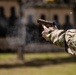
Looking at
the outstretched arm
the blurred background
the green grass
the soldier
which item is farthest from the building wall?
the soldier

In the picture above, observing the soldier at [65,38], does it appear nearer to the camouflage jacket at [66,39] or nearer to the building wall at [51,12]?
the camouflage jacket at [66,39]

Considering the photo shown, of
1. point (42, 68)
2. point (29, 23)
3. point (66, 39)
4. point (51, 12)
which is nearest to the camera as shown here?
point (66, 39)

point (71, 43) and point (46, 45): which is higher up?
point (71, 43)

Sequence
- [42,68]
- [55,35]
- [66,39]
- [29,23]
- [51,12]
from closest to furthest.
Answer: [66,39] < [55,35] < [42,68] < [29,23] < [51,12]

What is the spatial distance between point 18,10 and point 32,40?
5134 mm

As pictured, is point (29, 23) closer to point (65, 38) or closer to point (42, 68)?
point (42, 68)

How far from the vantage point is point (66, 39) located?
4.32 m

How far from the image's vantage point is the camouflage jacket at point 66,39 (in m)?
4.26

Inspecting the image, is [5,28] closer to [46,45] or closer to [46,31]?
[46,45]

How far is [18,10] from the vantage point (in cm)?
4081

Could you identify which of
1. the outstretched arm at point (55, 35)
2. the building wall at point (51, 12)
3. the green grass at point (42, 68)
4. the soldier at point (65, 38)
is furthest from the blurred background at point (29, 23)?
the soldier at point (65, 38)

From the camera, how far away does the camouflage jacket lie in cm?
426

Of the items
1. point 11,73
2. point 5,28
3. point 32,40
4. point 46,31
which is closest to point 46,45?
point 32,40

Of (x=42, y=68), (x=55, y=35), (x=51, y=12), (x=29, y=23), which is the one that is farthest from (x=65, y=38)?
(x=51, y=12)
